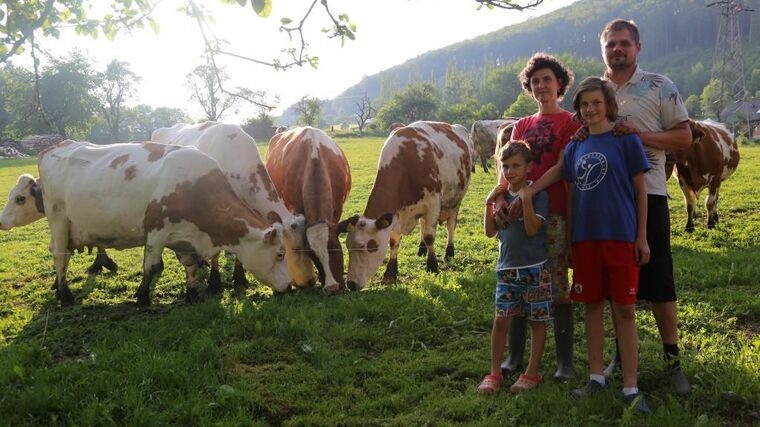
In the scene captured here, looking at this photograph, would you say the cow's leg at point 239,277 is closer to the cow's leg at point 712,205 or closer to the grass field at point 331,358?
the grass field at point 331,358

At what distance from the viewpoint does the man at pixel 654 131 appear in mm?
4035

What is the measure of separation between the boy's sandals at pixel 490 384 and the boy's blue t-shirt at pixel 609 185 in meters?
1.20

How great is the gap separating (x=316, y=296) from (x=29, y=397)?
354 cm

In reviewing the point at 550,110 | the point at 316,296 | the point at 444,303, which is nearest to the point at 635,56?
the point at 550,110

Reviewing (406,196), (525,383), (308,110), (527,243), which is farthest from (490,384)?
(308,110)

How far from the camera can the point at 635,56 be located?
4172 millimetres

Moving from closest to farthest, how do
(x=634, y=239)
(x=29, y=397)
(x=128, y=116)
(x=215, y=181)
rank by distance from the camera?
(x=634, y=239), (x=29, y=397), (x=215, y=181), (x=128, y=116)

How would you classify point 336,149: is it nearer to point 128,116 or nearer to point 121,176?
point 121,176

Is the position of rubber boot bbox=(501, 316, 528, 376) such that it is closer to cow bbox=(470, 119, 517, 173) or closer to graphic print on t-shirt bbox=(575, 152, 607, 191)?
graphic print on t-shirt bbox=(575, 152, 607, 191)

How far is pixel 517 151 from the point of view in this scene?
Result: 4090mm

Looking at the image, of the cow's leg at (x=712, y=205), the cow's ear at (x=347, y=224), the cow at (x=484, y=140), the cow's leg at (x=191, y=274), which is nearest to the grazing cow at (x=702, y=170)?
the cow's leg at (x=712, y=205)

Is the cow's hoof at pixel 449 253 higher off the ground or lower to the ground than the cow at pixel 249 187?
lower

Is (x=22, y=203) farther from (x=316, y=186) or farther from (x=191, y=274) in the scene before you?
(x=316, y=186)

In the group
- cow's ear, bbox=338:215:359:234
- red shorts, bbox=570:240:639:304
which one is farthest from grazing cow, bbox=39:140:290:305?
red shorts, bbox=570:240:639:304
